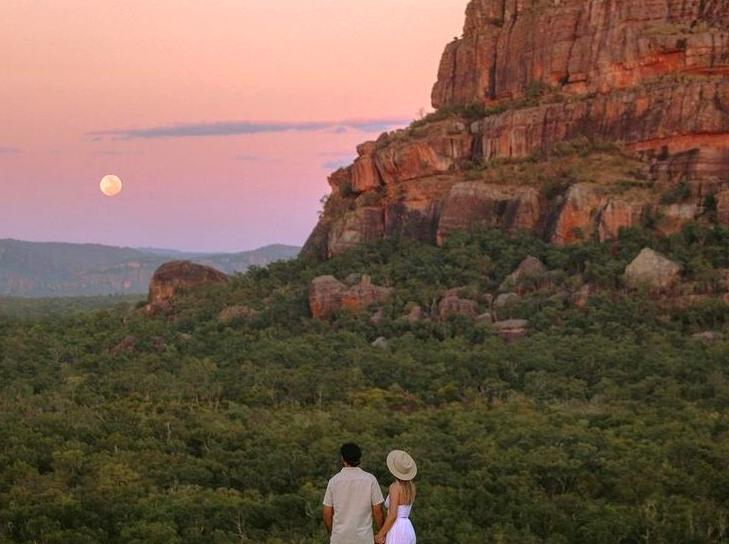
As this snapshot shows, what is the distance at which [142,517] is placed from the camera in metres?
24.8

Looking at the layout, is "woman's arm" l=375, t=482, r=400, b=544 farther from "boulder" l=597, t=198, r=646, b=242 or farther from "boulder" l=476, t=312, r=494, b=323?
"boulder" l=597, t=198, r=646, b=242

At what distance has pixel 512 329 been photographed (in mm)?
43375

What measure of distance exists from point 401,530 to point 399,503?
28cm

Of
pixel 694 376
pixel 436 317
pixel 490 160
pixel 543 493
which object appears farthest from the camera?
pixel 490 160

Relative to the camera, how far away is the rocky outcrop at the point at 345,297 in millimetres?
47844

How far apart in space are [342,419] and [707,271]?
49.3 ft

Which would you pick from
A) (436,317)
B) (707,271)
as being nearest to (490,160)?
(436,317)

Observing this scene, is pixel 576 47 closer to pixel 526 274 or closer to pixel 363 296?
pixel 526 274

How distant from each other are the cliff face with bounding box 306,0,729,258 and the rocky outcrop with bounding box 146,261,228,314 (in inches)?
228

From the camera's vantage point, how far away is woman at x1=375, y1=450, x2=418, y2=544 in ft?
43.2

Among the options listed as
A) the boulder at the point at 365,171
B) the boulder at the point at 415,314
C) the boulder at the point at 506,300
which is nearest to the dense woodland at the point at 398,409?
the boulder at the point at 415,314

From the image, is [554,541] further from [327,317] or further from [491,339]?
[327,317]

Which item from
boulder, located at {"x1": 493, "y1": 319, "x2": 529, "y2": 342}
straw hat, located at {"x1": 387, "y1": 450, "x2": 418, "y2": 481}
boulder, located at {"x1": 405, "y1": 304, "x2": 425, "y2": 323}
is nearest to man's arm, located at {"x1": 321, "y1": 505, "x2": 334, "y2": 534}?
straw hat, located at {"x1": 387, "y1": 450, "x2": 418, "y2": 481}

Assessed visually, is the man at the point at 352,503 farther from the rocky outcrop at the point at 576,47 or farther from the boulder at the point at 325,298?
the rocky outcrop at the point at 576,47
